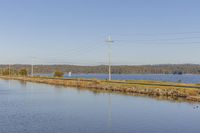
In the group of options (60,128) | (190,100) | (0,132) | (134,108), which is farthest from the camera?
(190,100)

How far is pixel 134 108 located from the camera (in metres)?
37.3

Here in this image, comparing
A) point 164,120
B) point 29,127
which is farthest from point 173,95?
point 29,127

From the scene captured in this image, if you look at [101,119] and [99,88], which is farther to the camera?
[99,88]

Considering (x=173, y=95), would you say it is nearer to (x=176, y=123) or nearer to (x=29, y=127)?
(x=176, y=123)

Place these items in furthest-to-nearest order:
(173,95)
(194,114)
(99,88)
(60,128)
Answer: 1. (99,88)
2. (173,95)
3. (194,114)
4. (60,128)

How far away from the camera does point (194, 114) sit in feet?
108

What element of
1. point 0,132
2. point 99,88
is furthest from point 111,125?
point 99,88

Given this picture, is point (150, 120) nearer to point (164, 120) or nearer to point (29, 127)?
point (164, 120)

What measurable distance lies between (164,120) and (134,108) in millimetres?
8377

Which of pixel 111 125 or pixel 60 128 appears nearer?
pixel 60 128

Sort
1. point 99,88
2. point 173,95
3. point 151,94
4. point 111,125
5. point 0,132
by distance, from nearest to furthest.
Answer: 1. point 0,132
2. point 111,125
3. point 173,95
4. point 151,94
5. point 99,88

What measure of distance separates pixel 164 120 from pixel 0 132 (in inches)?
551

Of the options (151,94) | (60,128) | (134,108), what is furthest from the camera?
(151,94)

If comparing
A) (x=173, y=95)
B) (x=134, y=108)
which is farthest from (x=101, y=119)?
(x=173, y=95)
